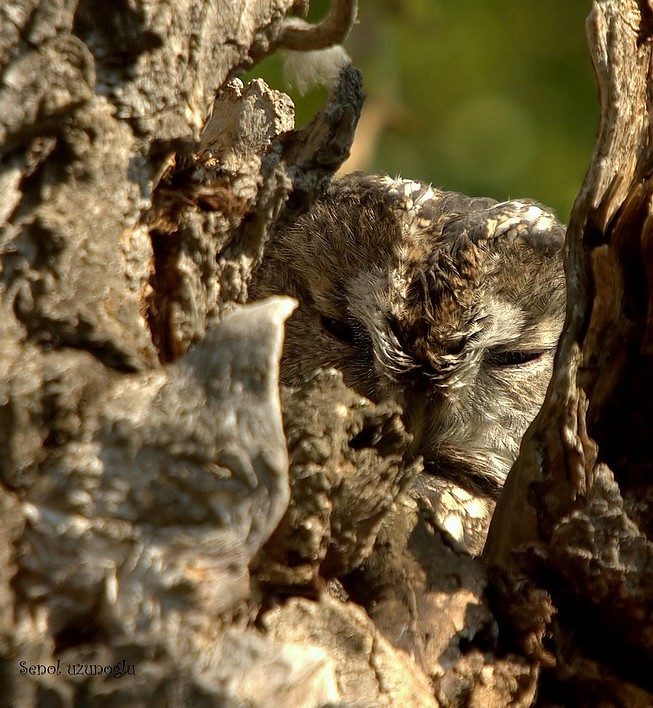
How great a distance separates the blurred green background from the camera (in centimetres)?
313

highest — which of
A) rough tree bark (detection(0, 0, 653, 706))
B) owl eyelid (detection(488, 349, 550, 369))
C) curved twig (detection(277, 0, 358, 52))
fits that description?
curved twig (detection(277, 0, 358, 52))

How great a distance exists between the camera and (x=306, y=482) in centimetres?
85

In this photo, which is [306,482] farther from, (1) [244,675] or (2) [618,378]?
(2) [618,378]

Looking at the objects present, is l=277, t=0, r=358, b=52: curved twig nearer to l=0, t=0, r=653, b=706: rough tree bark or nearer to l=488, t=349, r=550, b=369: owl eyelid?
l=0, t=0, r=653, b=706: rough tree bark

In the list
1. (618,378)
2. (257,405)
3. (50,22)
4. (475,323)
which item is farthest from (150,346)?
(475,323)

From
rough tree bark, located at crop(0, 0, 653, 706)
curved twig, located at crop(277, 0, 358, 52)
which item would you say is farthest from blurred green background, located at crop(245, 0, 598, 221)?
rough tree bark, located at crop(0, 0, 653, 706)

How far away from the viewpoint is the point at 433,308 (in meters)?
1.59

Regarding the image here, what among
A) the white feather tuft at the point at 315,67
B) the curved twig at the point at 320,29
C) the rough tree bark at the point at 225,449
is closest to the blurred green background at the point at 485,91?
the white feather tuft at the point at 315,67

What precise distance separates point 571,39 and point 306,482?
8.47 ft

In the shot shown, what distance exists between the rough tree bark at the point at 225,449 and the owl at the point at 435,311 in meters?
0.50

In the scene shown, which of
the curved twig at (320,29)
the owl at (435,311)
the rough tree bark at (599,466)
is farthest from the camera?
the owl at (435,311)

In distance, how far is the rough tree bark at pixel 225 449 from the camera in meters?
0.73

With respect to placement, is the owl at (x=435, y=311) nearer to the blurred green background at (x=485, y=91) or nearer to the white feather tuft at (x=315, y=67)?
the white feather tuft at (x=315, y=67)

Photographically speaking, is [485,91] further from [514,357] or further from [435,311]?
[435,311]
